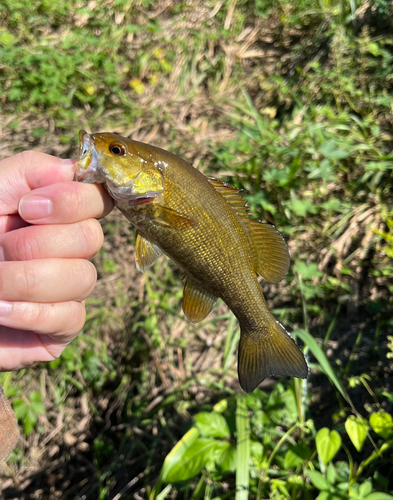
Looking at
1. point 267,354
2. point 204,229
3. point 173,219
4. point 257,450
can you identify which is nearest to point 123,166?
point 173,219

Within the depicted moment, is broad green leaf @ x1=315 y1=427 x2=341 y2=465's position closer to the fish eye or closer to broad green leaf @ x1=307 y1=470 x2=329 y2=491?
broad green leaf @ x1=307 y1=470 x2=329 y2=491

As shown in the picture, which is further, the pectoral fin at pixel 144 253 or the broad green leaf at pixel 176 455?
the broad green leaf at pixel 176 455

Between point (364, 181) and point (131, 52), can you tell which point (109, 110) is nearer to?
point (131, 52)

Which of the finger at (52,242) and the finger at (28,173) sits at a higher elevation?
the finger at (28,173)

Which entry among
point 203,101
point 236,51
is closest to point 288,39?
point 236,51

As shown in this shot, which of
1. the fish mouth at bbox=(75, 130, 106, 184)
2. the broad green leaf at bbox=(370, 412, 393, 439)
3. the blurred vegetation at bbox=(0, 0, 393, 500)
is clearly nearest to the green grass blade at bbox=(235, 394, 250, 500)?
the blurred vegetation at bbox=(0, 0, 393, 500)

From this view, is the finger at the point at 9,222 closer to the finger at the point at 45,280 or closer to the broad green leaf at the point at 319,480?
the finger at the point at 45,280

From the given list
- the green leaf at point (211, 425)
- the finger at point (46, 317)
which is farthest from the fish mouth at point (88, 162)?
the green leaf at point (211, 425)
